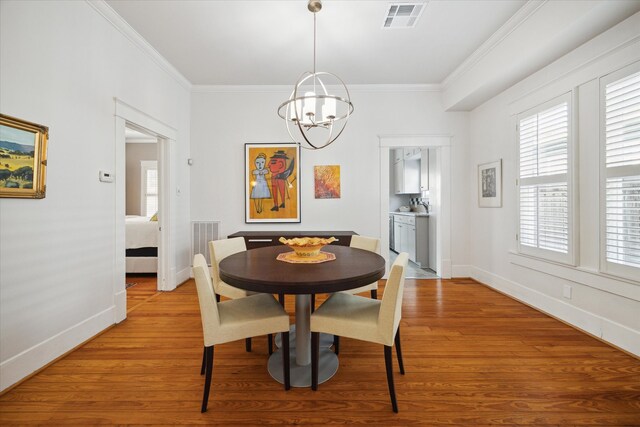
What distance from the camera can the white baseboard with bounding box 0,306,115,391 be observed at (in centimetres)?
175

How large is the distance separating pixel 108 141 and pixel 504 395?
3732 millimetres

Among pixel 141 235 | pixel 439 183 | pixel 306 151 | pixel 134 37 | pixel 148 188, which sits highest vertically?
pixel 134 37

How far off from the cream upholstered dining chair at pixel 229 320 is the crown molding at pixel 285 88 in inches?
130

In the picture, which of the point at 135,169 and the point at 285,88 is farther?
the point at 135,169

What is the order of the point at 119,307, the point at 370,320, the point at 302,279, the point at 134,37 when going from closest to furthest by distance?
the point at 302,279 → the point at 370,320 → the point at 119,307 → the point at 134,37

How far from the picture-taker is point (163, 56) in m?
3.38

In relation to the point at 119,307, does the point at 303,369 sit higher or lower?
lower

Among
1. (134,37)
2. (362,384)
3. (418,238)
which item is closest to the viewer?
(362,384)

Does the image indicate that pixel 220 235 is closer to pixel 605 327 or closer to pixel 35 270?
pixel 35 270

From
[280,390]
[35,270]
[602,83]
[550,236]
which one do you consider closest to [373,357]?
[280,390]

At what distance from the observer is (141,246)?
4277 millimetres

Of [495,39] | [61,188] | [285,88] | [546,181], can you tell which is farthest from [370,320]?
[285,88]

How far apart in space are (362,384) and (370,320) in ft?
1.63

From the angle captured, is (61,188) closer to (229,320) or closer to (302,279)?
(229,320)
